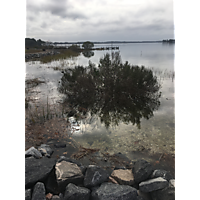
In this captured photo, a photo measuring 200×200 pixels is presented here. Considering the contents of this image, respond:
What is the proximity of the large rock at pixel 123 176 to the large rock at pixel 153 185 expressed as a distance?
1.09 ft

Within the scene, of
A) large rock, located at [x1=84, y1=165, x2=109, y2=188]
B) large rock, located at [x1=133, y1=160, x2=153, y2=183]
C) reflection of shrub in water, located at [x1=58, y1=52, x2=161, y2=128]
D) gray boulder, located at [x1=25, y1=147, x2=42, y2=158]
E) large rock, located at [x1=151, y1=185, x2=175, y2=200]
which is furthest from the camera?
reflection of shrub in water, located at [x1=58, y1=52, x2=161, y2=128]

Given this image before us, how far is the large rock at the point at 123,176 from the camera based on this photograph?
3.72m

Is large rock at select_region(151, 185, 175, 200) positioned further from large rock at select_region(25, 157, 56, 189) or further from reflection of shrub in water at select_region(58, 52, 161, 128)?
reflection of shrub in water at select_region(58, 52, 161, 128)

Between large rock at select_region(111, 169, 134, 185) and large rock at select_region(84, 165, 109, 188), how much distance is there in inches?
15.1

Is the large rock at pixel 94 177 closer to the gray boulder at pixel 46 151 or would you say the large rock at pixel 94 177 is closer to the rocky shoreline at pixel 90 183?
the rocky shoreline at pixel 90 183

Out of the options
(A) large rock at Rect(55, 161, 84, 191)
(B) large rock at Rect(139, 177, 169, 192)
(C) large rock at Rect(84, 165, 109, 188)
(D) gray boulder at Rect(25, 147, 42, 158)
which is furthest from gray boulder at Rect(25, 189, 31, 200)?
(B) large rock at Rect(139, 177, 169, 192)

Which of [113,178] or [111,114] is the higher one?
[111,114]

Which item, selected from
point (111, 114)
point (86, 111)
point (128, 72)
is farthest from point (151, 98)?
point (86, 111)

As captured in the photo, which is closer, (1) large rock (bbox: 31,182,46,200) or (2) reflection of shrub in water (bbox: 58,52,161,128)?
(1) large rock (bbox: 31,182,46,200)

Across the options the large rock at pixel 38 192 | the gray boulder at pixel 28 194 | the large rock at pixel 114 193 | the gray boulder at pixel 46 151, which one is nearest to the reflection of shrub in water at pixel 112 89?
the gray boulder at pixel 46 151

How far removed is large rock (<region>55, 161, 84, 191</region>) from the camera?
3350 mm
